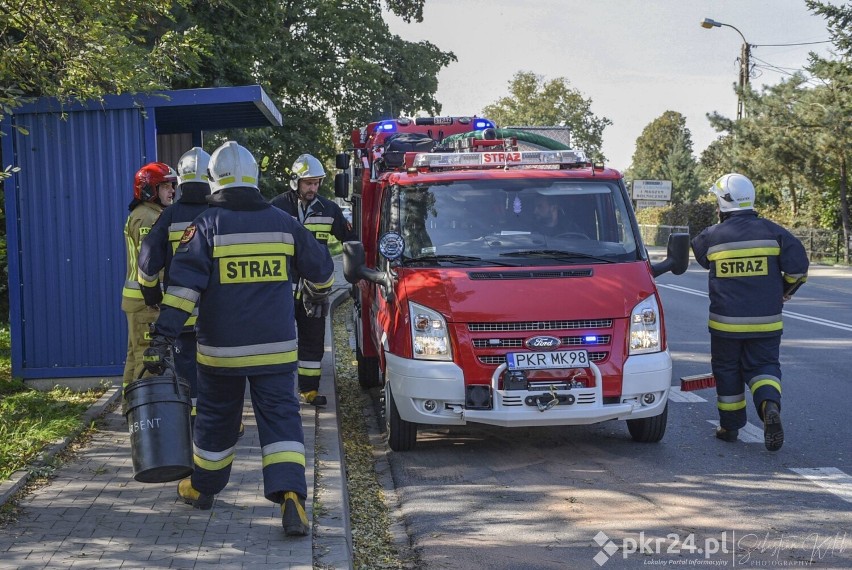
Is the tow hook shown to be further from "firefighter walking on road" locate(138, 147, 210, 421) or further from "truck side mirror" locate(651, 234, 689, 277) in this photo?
"firefighter walking on road" locate(138, 147, 210, 421)

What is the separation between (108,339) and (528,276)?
4008 millimetres

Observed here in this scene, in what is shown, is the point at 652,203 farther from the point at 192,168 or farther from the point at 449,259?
the point at 192,168

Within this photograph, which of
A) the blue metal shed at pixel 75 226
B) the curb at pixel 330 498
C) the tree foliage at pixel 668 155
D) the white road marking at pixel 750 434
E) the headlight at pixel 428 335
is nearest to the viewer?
the curb at pixel 330 498

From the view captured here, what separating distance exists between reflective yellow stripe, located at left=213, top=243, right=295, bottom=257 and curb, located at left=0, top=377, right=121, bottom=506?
1829mm

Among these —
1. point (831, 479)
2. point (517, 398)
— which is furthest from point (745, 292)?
point (517, 398)

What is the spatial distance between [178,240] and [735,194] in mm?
3983

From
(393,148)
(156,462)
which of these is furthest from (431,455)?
(393,148)

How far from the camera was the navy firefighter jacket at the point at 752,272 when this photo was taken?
7.68 m

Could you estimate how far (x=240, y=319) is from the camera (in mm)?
5395

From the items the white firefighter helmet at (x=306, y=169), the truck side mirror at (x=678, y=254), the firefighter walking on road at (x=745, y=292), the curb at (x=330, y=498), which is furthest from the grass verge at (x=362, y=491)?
the firefighter walking on road at (x=745, y=292)

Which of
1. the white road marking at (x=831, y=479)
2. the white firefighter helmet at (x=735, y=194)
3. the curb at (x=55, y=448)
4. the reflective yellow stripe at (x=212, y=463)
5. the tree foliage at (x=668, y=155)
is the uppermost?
the tree foliage at (x=668, y=155)

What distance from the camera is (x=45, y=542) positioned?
5.15 metres

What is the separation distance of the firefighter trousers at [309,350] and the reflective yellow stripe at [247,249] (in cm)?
348

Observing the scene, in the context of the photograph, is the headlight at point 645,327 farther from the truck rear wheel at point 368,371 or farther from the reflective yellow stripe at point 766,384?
the truck rear wheel at point 368,371
